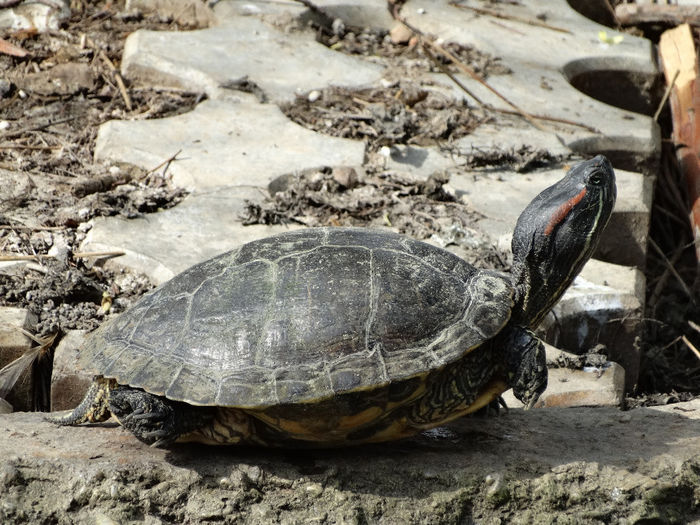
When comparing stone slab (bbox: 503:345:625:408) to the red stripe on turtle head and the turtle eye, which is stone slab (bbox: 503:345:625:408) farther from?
the turtle eye

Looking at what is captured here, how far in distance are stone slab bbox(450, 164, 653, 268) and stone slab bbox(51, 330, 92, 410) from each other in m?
2.44

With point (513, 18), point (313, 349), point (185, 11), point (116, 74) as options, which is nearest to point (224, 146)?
point (116, 74)

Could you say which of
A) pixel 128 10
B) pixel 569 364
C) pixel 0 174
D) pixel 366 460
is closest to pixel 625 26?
pixel 128 10

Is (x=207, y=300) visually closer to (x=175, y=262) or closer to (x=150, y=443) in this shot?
(x=150, y=443)

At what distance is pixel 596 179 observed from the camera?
3273 mm

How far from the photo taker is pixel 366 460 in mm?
2996

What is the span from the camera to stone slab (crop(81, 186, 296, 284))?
4355 millimetres

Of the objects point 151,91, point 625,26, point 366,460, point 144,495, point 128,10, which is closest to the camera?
point 144,495

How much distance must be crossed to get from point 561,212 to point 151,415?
1.68 m

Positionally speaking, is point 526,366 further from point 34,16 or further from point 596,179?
point 34,16

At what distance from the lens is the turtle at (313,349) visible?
2.74 meters

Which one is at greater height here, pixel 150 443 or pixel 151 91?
pixel 150 443

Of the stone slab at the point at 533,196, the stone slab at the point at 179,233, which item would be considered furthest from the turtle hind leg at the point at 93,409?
the stone slab at the point at 533,196

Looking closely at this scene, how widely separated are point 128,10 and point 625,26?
515cm
